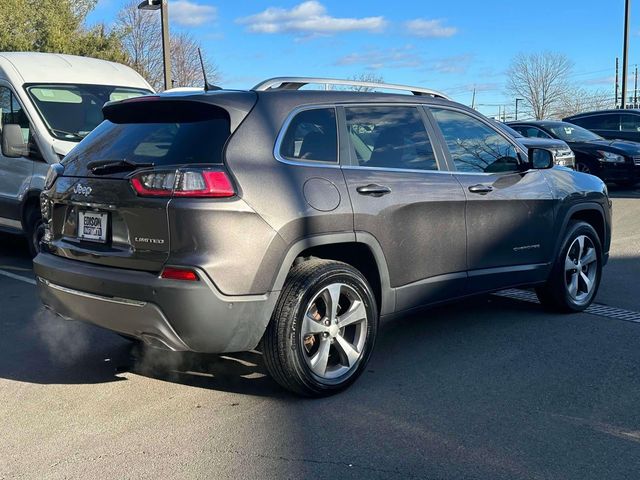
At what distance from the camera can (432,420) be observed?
3.76 meters

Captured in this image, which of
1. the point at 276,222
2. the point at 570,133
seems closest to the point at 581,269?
the point at 276,222

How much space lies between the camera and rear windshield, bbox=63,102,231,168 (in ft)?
12.4

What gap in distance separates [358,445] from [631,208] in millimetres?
10568

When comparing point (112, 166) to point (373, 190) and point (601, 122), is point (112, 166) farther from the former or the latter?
point (601, 122)

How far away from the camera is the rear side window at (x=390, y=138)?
14.6ft

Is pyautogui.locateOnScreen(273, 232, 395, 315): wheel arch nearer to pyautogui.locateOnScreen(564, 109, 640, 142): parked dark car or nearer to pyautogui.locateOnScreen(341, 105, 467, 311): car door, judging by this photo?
pyautogui.locateOnScreen(341, 105, 467, 311): car door

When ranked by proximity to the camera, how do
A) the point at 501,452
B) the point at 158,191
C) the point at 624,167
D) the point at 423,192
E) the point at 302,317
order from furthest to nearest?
the point at 624,167 < the point at 423,192 < the point at 302,317 < the point at 158,191 < the point at 501,452

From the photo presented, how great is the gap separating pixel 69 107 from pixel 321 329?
546cm

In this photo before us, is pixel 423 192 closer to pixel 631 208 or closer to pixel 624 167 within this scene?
pixel 631 208

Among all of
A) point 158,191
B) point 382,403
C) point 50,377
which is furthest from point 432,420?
point 50,377

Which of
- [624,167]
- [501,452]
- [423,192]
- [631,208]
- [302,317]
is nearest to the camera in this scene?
[501,452]

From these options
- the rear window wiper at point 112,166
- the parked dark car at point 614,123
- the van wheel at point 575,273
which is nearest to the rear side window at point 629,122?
the parked dark car at point 614,123

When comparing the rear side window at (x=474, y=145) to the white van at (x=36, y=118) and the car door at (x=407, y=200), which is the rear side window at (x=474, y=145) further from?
the white van at (x=36, y=118)

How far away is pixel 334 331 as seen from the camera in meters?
4.14
